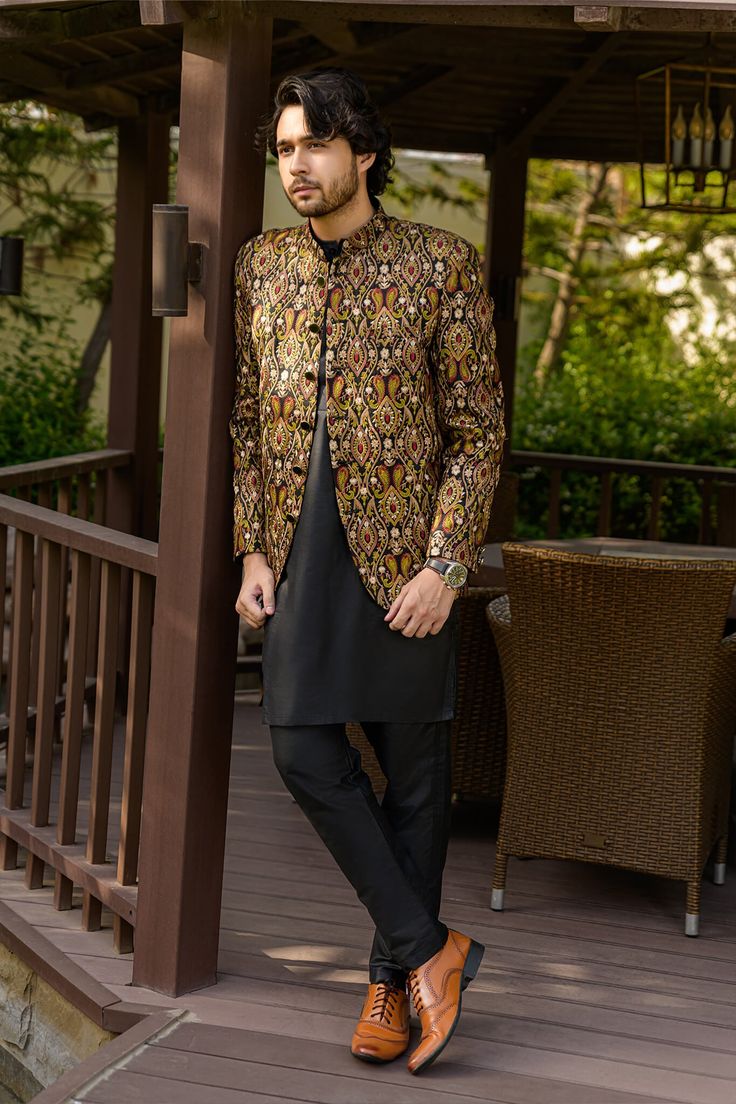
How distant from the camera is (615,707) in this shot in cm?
360

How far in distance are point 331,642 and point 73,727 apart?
1.06m

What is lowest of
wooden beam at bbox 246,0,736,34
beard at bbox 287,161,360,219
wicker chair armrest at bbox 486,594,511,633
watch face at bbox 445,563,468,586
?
wicker chair armrest at bbox 486,594,511,633

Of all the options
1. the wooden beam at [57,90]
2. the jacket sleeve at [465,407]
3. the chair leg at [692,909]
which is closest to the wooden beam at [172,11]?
the jacket sleeve at [465,407]

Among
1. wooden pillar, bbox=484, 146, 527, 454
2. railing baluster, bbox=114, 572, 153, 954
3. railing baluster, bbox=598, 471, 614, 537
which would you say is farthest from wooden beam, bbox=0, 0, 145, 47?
railing baluster, bbox=598, 471, 614, 537

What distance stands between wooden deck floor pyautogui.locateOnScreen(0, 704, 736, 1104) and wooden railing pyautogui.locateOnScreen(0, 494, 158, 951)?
0.43 ft

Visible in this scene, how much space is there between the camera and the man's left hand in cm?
277

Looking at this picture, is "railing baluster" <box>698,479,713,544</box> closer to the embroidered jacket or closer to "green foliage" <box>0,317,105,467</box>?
"green foliage" <box>0,317,105,467</box>

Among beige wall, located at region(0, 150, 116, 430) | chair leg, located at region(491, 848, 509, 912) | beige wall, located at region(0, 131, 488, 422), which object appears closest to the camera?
chair leg, located at region(491, 848, 509, 912)

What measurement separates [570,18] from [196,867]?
75.1 inches

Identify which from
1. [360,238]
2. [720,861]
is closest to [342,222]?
[360,238]

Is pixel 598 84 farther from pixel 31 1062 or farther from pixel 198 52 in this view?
pixel 31 1062

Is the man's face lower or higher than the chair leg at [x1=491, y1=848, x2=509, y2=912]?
higher

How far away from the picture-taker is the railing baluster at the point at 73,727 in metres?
3.61

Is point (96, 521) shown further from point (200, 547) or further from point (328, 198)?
point (328, 198)
